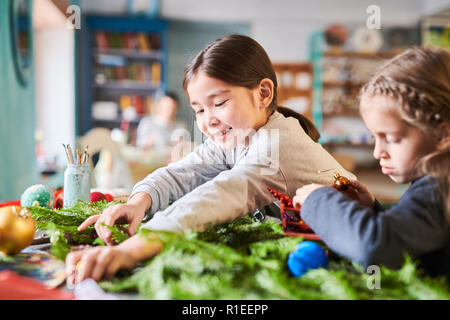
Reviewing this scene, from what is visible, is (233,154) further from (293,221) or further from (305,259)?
(305,259)

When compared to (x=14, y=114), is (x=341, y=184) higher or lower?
higher

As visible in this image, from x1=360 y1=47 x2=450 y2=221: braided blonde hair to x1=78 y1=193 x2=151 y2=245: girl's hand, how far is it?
42cm

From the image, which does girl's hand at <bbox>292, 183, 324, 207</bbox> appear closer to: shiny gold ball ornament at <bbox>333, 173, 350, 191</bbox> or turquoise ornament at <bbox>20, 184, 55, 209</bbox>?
shiny gold ball ornament at <bbox>333, 173, 350, 191</bbox>

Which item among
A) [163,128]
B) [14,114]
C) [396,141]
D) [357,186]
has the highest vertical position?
[396,141]

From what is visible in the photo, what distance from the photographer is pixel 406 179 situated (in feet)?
1.76

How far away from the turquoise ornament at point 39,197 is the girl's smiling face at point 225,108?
406mm

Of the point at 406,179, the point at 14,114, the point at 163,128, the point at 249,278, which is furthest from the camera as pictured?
the point at 163,128

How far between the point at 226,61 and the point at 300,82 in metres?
4.74

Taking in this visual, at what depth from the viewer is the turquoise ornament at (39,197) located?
90 cm

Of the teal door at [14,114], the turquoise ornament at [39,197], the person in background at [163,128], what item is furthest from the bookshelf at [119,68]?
the turquoise ornament at [39,197]

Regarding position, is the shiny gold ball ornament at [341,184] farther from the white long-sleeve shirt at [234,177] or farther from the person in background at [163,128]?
the person in background at [163,128]

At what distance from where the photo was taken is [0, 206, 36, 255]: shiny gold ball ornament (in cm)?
59

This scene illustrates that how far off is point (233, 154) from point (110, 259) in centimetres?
47

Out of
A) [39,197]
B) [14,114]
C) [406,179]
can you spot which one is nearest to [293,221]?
[406,179]
